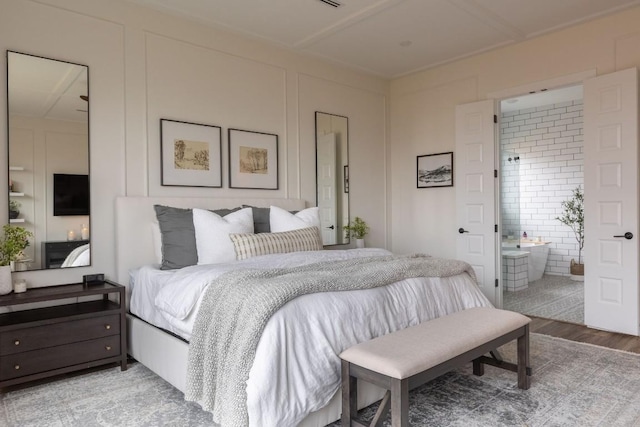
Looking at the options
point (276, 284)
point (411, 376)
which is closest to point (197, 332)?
point (276, 284)

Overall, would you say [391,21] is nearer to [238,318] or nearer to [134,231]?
[134,231]

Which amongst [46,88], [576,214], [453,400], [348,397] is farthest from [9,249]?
[576,214]

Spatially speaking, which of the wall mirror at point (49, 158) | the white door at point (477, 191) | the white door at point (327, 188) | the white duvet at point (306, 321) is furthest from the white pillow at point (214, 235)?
A: the white door at point (477, 191)

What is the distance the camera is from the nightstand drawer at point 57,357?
8.41ft

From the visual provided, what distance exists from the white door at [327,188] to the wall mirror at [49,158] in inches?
96.3

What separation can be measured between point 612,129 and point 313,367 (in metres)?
3.58

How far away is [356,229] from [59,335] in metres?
3.29

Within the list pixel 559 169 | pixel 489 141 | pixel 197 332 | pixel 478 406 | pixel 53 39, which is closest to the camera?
pixel 197 332

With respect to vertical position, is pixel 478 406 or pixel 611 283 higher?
pixel 611 283

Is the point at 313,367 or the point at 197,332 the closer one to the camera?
the point at 313,367

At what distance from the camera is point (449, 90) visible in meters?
5.15

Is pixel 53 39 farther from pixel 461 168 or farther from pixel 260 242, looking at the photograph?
pixel 461 168

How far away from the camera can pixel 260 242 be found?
3273mm

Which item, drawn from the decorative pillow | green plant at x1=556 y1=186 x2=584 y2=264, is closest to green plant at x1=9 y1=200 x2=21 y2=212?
the decorative pillow
